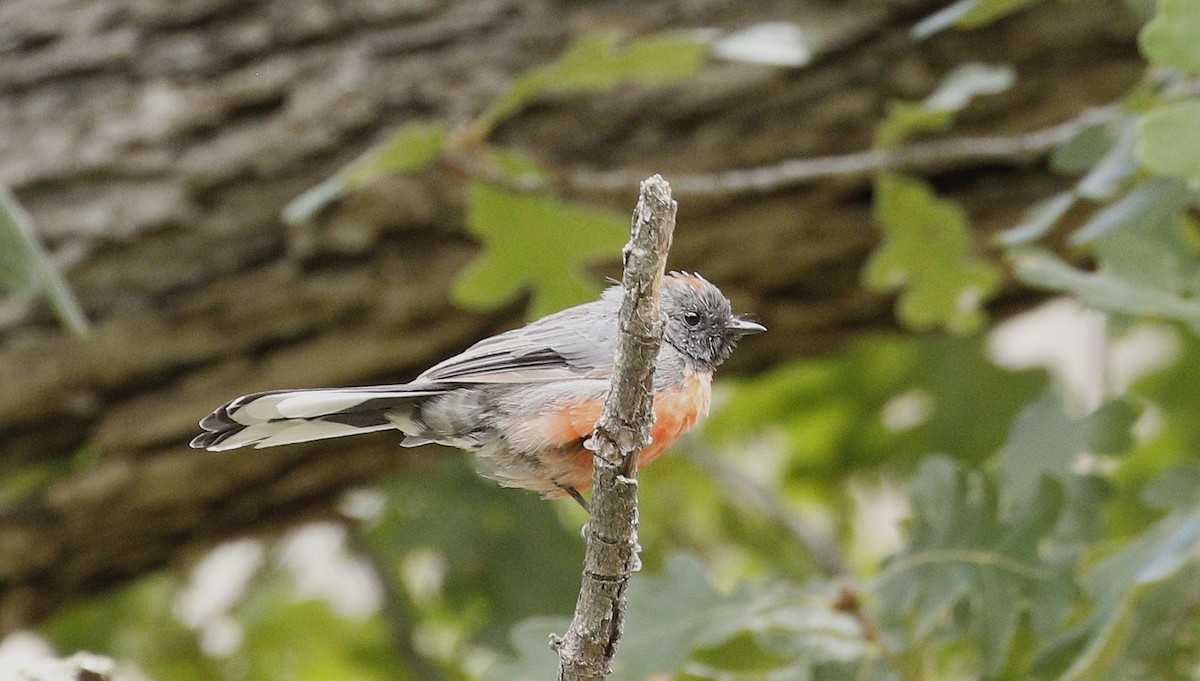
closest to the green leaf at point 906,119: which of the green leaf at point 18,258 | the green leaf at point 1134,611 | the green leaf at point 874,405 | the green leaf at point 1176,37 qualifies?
the green leaf at point 1176,37

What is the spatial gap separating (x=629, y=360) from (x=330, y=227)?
8.61 feet

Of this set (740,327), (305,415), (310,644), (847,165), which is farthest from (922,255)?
(310,644)

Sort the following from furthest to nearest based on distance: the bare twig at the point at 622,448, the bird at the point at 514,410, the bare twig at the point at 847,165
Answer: the bare twig at the point at 847,165 < the bird at the point at 514,410 < the bare twig at the point at 622,448

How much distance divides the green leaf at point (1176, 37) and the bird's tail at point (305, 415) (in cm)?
193

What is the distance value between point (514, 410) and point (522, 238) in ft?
4.97

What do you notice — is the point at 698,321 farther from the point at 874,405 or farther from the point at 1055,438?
the point at 874,405

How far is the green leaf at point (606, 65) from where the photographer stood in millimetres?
4117

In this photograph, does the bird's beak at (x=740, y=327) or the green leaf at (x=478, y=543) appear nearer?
the bird's beak at (x=740, y=327)

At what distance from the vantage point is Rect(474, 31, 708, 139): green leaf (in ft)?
13.5

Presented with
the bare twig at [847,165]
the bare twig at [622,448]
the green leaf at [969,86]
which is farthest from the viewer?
the bare twig at [847,165]

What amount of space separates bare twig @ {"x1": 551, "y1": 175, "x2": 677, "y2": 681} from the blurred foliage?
1043mm

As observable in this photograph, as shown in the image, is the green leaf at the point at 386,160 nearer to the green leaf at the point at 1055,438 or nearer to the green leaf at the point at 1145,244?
the green leaf at the point at 1145,244

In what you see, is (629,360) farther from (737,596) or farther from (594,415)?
(737,596)

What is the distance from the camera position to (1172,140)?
3189 millimetres
